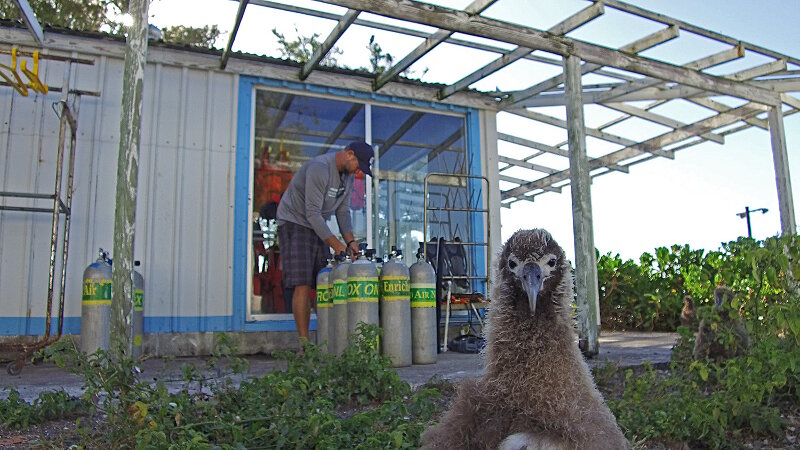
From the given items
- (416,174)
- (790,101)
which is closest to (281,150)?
(416,174)

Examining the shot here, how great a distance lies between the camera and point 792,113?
1084 centimetres

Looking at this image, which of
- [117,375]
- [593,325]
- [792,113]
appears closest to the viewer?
[117,375]

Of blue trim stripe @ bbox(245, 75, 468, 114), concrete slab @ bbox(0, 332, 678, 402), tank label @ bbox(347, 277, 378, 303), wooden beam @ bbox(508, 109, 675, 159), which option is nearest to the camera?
concrete slab @ bbox(0, 332, 678, 402)

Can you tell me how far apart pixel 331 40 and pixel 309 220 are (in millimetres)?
2113

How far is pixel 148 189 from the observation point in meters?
7.79

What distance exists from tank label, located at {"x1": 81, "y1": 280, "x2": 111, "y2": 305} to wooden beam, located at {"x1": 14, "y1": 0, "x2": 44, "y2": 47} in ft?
9.46

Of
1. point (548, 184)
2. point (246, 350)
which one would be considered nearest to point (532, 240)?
point (246, 350)

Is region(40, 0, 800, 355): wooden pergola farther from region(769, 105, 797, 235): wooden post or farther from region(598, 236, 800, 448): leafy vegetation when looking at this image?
region(598, 236, 800, 448): leafy vegetation

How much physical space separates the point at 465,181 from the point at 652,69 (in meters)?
3.02

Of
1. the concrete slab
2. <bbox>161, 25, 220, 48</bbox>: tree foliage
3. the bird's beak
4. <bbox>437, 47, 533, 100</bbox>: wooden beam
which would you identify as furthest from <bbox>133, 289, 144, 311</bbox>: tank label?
<bbox>161, 25, 220, 48</bbox>: tree foliage

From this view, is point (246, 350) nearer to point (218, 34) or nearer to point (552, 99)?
point (552, 99)

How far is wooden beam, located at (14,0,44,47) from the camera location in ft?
21.0

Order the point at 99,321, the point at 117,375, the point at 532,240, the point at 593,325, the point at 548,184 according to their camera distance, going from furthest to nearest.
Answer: the point at 548,184 < the point at 593,325 < the point at 99,321 < the point at 117,375 < the point at 532,240

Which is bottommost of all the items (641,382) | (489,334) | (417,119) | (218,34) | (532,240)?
(641,382)
